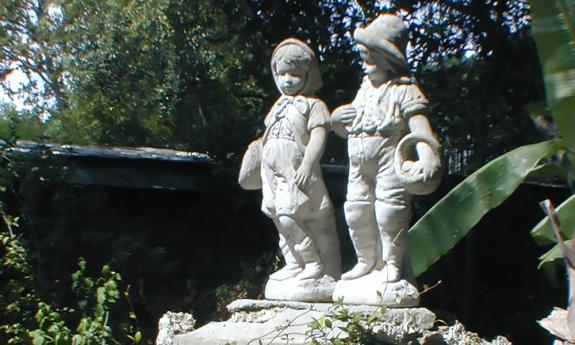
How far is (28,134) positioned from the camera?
15.1 metres

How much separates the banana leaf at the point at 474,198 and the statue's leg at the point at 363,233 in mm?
287

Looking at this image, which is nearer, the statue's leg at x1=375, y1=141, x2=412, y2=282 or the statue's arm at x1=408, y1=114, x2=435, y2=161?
the statue's arm at x1=408, y1=114, x2=435, y2=161

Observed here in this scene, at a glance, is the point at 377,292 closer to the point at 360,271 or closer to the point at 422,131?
the point at 360,271

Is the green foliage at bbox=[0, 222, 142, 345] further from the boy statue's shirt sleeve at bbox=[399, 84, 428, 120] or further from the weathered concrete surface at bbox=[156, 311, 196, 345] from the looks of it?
the boy statue's shirt sleeve at bbox=[399, 84, 428, 120]

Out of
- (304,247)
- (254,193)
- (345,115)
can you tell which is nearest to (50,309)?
(254,193)

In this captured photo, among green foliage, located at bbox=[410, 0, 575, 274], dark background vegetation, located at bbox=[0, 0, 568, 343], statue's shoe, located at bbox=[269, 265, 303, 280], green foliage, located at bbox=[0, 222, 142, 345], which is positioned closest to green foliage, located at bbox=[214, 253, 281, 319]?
dark background vegetation, located at bbox=[0, 0, 568, 343]

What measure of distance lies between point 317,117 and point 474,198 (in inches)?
47.5

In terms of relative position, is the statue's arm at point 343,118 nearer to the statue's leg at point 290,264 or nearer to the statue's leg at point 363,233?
the statue's leg at point 363,233

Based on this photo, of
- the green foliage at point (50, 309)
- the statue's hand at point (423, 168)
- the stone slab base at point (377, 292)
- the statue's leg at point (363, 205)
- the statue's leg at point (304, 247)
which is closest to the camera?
the statue's hand at point (423, 168)

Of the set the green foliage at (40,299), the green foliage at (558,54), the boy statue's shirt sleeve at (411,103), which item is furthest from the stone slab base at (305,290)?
the green foliage at (40,299)

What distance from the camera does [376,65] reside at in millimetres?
6098

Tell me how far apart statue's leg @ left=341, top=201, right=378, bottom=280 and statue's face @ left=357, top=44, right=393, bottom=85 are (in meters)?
0.72

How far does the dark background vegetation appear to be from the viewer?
9516 millimetres

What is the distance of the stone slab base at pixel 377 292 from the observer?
5742 mm
